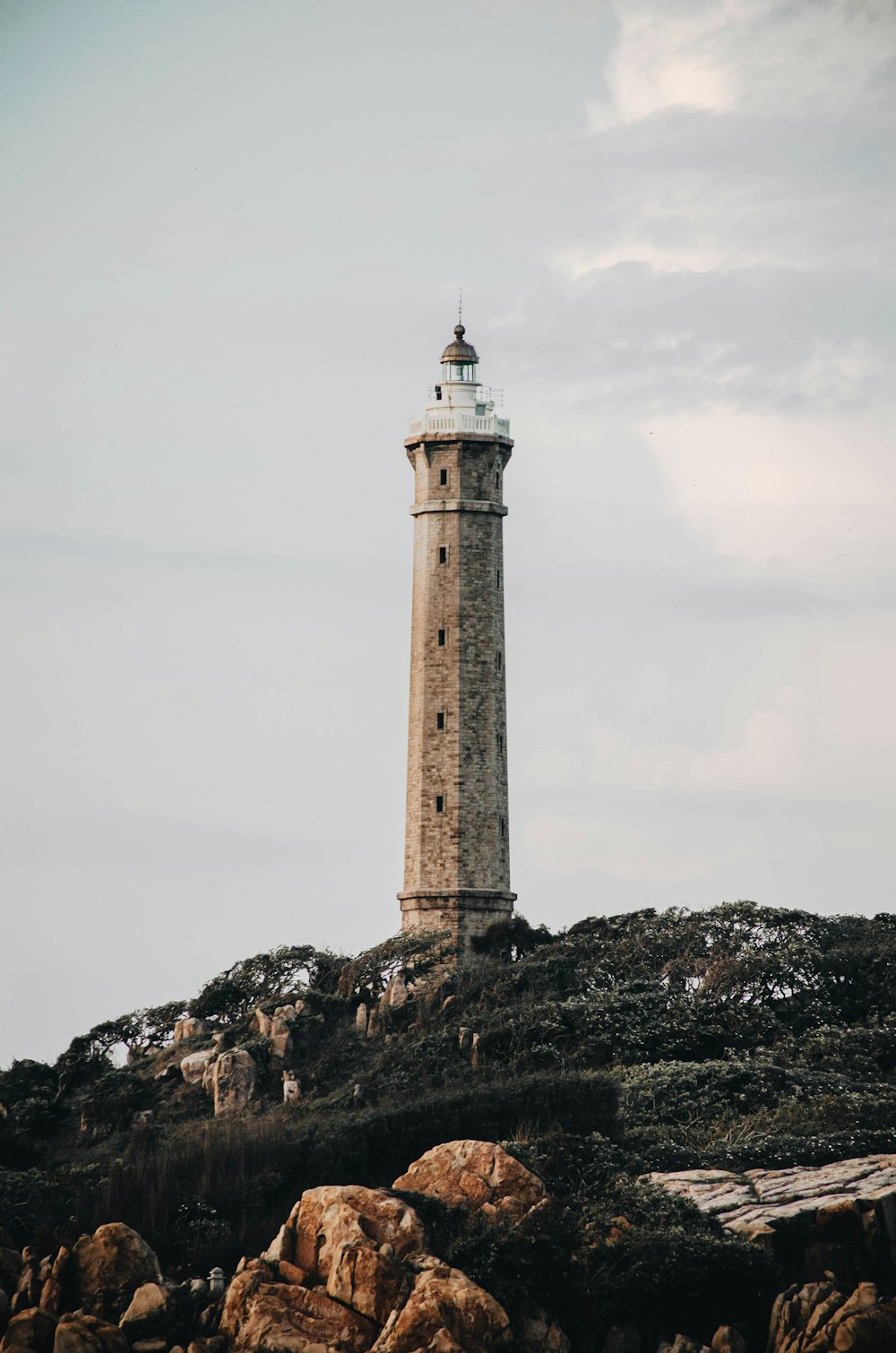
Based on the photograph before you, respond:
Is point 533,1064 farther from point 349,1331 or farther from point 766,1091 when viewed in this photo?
point 349,1331

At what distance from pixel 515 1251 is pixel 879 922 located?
2302cm

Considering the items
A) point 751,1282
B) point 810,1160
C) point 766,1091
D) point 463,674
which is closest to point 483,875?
point 463,674

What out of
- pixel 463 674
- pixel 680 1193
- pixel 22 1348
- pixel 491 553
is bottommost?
pixel 22 1348

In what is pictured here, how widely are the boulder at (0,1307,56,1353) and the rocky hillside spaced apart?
50 mm

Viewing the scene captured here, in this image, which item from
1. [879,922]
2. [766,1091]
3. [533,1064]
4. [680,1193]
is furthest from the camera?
[879,922]

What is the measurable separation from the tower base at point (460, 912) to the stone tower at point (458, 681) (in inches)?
1.1

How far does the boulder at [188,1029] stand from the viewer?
57.8m

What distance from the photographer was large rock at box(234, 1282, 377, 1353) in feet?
117

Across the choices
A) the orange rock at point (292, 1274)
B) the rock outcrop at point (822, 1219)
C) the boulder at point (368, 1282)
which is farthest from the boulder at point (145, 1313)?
the rock outcrop at point (822, 1219)

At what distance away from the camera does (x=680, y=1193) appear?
129 ft

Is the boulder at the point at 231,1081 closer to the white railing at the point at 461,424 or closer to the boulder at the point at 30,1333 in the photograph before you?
the boulder at the point at 30,1333

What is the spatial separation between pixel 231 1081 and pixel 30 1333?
16181 millimetres

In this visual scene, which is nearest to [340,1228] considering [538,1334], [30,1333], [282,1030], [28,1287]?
[538,1334]

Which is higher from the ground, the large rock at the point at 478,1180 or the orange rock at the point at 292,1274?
the large rock at the point at 478,1180
